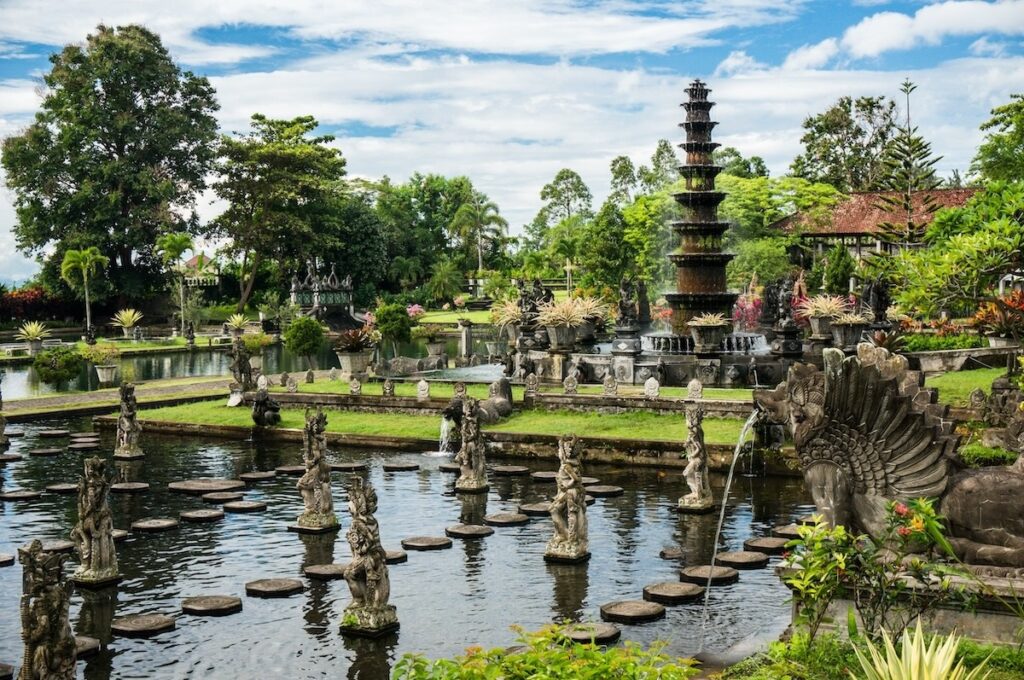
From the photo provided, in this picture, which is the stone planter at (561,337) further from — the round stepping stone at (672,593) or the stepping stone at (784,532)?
the round stepping stone at (672,593)

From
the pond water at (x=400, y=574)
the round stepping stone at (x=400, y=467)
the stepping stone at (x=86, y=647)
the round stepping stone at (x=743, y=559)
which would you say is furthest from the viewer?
the round stepping stone at (x=400, y=467)

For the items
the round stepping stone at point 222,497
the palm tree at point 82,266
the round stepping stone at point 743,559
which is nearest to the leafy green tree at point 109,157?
the palm tree at point 82,266

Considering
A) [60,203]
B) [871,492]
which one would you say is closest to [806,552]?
[871,492]

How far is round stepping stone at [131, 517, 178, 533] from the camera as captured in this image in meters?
21.6

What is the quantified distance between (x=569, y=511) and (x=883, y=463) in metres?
7.06

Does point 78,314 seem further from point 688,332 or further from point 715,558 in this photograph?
point 715,558

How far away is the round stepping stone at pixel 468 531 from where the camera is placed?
20.6m

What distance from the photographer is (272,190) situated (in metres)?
83.5

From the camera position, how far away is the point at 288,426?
Result: 32.6 meters

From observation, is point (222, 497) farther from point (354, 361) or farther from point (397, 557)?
point (354, 361)

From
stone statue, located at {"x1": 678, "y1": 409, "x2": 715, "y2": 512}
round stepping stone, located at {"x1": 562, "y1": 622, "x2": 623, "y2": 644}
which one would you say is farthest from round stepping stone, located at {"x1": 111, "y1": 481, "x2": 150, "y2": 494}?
round stepping stone, located at {"x1": 562, "y1": 622, "x2": 623, "y2": 644}

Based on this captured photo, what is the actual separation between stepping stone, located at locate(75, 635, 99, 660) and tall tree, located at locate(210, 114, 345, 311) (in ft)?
229

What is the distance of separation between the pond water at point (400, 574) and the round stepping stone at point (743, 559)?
0.77 feet

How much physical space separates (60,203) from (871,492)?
75516 millimetres
